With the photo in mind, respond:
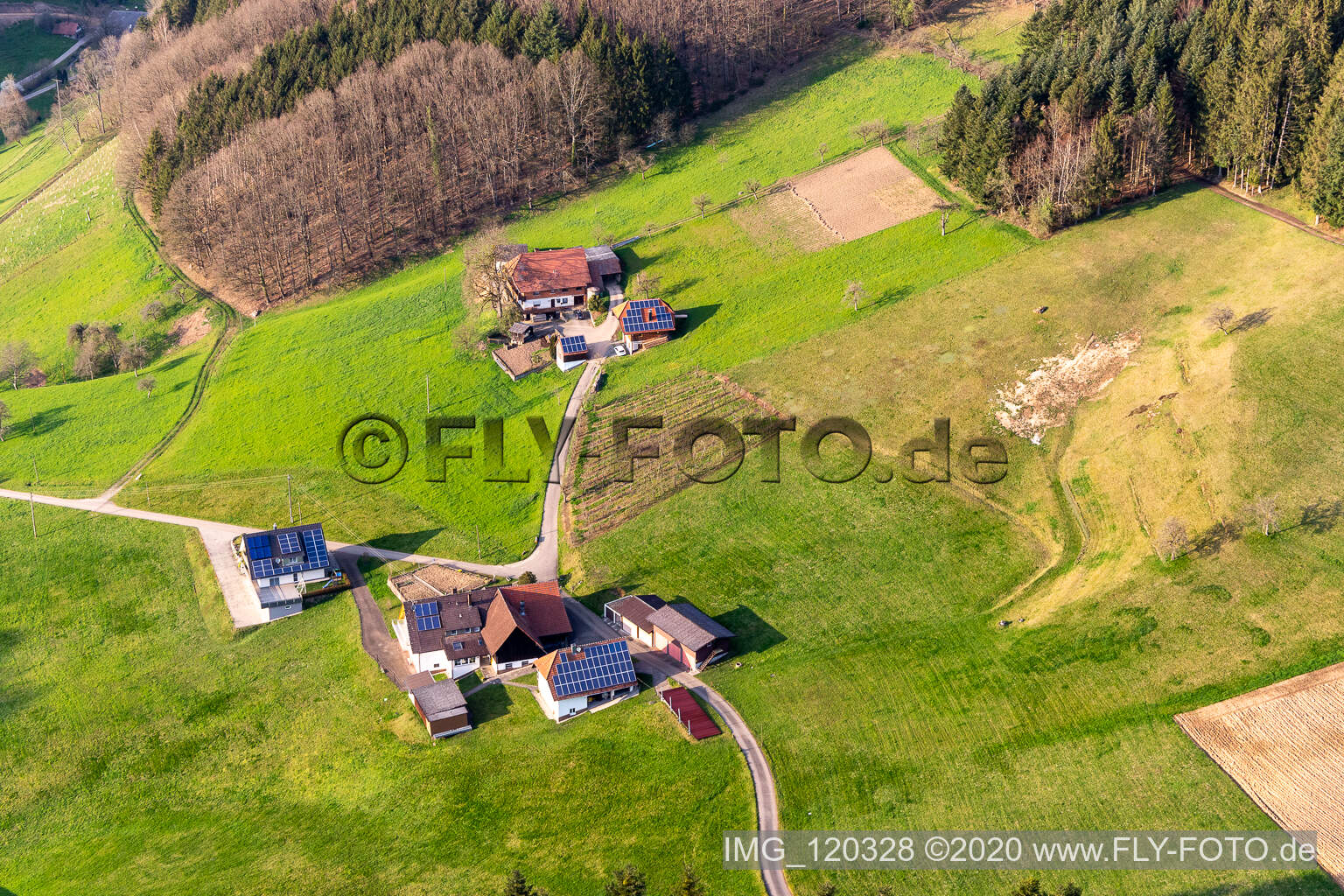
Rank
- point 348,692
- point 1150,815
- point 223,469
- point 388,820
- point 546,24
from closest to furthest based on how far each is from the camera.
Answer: point 1150,815 → point 388,820 → point 348,692 → point 223,469 → point 546,24

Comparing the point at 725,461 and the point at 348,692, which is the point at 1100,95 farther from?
the point at 348,692

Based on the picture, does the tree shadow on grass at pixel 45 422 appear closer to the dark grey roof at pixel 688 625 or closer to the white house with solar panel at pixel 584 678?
the white house with solar panel at pixel 584 678

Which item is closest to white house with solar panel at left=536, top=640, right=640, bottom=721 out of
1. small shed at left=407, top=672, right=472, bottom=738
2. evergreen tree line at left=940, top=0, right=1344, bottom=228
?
small shed at left=407, top=672, right=472, bottom=738

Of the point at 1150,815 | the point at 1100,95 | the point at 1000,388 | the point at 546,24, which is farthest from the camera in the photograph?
the point at 546,24

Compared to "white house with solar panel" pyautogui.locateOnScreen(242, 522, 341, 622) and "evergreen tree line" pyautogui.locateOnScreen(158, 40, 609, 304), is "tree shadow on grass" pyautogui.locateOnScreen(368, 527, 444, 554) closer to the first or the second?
"white house with solar panel" pyautogui.locateOnScreen(242, 522, 341, 622)

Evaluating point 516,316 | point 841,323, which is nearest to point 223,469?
point 516,316

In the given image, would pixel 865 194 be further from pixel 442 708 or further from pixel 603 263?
pixel 442 708

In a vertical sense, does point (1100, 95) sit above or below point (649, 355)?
above
